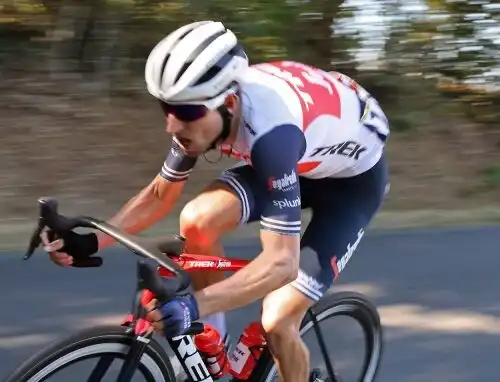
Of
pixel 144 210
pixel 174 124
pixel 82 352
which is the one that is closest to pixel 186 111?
pixel 174 124

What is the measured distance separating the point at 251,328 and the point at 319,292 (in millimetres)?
353

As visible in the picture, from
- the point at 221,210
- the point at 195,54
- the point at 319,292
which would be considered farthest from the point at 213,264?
the point at 195,54

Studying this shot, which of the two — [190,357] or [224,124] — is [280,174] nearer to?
[224,124]

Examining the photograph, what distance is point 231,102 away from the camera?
107 inches

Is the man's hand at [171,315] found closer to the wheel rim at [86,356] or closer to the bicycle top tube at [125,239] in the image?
the bicycle top tube at [125,239]

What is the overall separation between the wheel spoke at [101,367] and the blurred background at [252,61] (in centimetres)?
342

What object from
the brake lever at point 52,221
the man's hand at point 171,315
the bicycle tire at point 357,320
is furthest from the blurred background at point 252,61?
A: the man's hand at point 171,315

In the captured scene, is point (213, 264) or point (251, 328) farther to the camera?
point (251, 328)

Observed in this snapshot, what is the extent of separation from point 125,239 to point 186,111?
0.44 m

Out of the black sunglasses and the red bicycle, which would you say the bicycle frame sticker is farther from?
the black sunglasses

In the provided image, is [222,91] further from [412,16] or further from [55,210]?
[412,16]

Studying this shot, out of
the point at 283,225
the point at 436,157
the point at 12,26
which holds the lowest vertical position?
the point at 436,157

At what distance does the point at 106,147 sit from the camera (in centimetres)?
727

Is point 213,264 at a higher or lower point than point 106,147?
higher
